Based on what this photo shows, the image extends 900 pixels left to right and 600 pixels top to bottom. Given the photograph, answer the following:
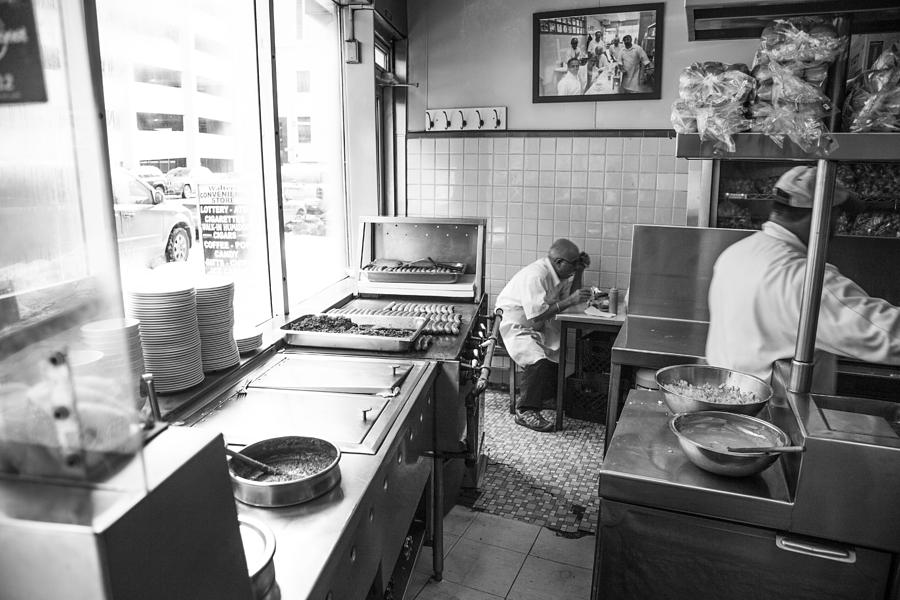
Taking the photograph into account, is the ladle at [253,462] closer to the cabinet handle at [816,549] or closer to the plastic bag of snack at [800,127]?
the cabinet handle at [816,549]

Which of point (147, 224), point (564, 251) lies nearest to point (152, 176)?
point (147, 224)

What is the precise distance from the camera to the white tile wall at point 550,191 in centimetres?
488

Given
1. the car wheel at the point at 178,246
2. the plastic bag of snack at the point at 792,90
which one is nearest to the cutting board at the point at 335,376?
the car wheel at the point at 178,246

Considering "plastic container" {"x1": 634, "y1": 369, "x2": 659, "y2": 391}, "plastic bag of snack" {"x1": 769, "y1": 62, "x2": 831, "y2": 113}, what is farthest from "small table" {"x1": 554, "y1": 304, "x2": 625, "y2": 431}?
"plastic bag of snack" {"x1": 769, "y1": 62, "x2": 831, "y2": 113}

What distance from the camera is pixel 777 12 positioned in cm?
172

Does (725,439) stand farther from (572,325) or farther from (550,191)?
(550,191)

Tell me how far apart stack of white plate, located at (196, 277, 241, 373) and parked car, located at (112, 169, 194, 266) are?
28cm

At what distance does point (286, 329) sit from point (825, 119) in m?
2.29

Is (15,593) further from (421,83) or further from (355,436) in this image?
(421,83)

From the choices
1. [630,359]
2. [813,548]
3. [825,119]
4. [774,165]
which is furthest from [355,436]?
[774,165]

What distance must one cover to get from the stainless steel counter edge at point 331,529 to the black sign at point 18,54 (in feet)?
3.23

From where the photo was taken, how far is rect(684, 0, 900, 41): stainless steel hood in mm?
1665

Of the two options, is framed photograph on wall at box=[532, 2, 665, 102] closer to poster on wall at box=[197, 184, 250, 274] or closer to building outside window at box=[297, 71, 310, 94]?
building outside window at box=[297, 71, 310, 94]

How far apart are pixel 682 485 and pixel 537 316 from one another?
2.94 metres
